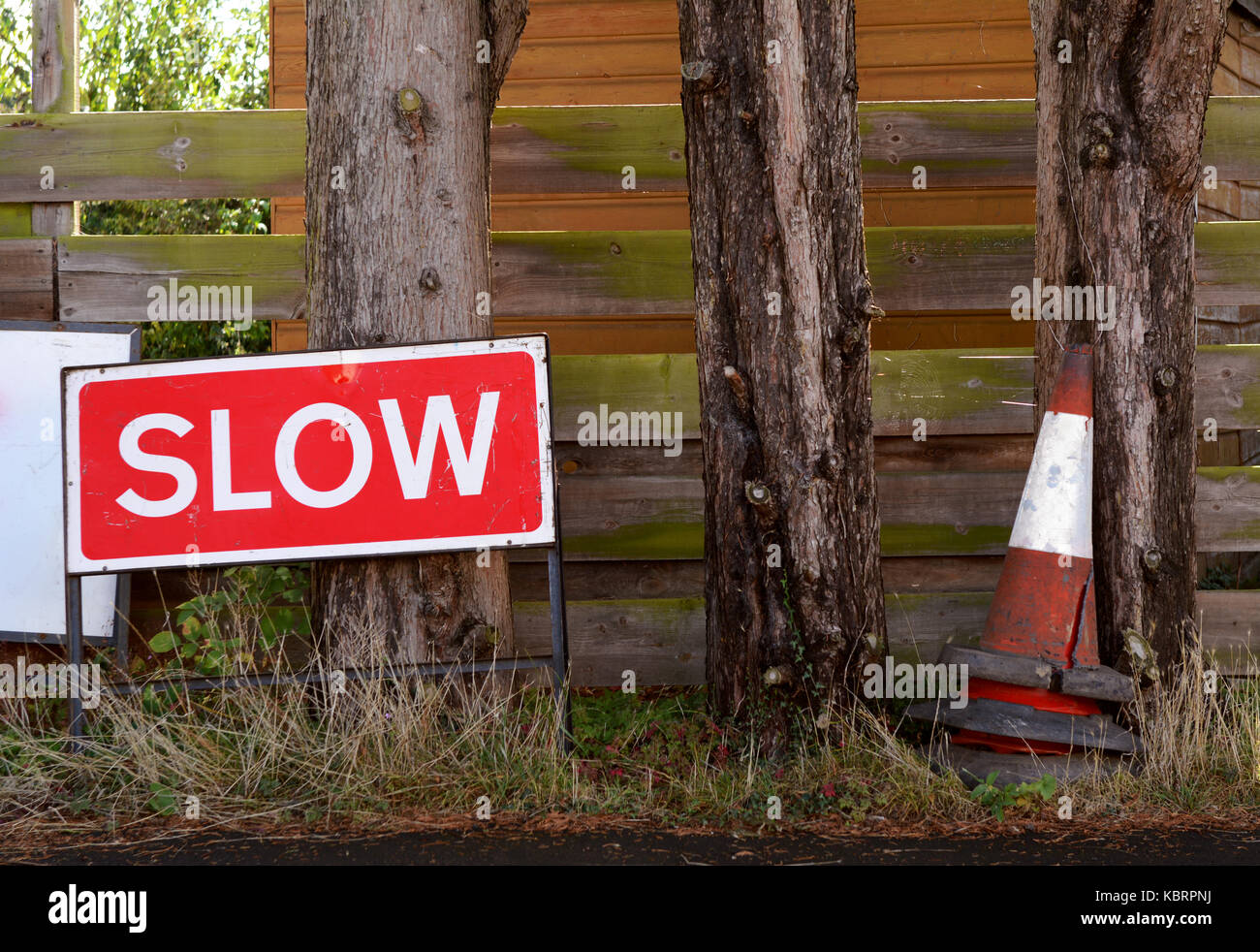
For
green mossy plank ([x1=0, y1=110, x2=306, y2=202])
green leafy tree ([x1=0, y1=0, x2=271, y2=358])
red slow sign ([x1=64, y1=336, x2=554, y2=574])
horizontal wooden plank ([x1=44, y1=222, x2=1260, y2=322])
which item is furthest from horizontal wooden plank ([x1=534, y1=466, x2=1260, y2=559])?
green leafy tree ([x1=0, y1=0, x2=271, y2=358])

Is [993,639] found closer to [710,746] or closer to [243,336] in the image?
[710,746]

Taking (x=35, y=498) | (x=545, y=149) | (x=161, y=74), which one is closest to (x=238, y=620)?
(x=35, y=498)

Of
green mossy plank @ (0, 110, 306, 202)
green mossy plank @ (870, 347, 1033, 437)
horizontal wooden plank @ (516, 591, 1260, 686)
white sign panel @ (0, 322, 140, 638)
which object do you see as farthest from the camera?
green mossy plank @ (870, 347, 1033, 437)

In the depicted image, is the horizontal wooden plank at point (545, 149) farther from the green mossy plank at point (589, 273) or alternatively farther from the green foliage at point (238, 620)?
the green foliage at point (238, 620)

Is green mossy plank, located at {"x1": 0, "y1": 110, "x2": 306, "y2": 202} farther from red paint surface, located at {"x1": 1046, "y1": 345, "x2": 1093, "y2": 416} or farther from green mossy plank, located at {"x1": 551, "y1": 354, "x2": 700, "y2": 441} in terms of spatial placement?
red paint surface, located at {"x1": 1046, "y1": 345, "x2": 1093, "y2": 416}

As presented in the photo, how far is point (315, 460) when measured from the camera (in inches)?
183

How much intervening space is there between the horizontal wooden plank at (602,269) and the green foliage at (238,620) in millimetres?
1539

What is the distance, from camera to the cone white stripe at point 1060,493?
476cm

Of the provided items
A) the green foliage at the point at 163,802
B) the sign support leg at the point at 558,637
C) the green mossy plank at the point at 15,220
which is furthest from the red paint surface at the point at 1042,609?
the green mossy plank at the point at 15,220

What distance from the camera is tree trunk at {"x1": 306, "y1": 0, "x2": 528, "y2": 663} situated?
4840 millimetres

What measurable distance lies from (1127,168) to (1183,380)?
100 cm

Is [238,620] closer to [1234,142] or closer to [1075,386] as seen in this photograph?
[1075,386]

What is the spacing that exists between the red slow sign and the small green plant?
6.56ft

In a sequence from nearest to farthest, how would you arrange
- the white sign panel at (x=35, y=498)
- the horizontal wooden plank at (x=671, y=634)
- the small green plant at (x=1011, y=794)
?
the small green plant at (x=1011, y=794)
the white sign panel at (x=35, y=498)
the horizontal wooden plank at (x=671, y=634)
